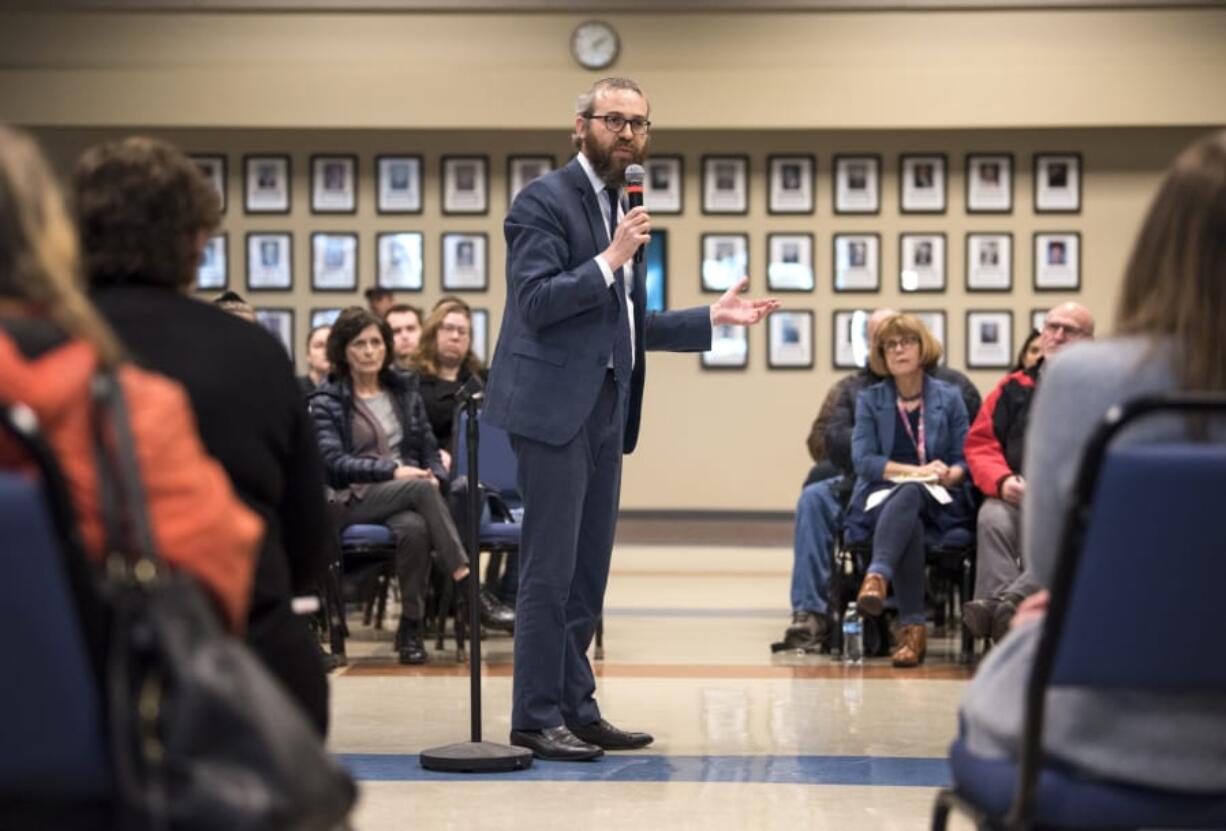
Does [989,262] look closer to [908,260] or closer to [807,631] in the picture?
[908,260]

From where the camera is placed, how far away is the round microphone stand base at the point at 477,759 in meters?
4.38

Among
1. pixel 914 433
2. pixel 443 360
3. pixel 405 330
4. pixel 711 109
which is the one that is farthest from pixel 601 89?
pixel 711 109

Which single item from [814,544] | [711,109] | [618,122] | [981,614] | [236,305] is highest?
[711,109]

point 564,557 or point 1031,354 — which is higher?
point 1031,354

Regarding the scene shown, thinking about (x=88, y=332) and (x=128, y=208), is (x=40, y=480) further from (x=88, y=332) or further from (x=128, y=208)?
(x=128, y=208)

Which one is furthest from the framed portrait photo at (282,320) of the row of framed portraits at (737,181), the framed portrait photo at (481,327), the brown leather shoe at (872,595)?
the brown leather shoe at (872,595)

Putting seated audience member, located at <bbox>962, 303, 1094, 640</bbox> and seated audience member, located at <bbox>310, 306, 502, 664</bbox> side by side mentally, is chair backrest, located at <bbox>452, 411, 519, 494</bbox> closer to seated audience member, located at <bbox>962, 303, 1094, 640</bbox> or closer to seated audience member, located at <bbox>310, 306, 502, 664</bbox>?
seated audience member, located at <bbox>310, 306, 502, 664</bbox>

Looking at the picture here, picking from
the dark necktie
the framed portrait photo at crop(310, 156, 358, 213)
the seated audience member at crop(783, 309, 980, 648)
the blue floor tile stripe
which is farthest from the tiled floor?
the framed portrait photo at crop(310, 156, 358, 213)

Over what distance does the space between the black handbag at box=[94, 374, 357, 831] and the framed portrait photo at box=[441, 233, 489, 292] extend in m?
11.4

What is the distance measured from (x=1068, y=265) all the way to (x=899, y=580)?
685 cm

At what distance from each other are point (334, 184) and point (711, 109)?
2896 millimetres

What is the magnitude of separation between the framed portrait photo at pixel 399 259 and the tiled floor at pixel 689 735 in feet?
18.3

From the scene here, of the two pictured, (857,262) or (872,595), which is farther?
(857,262)

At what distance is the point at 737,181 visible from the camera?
1293cm
